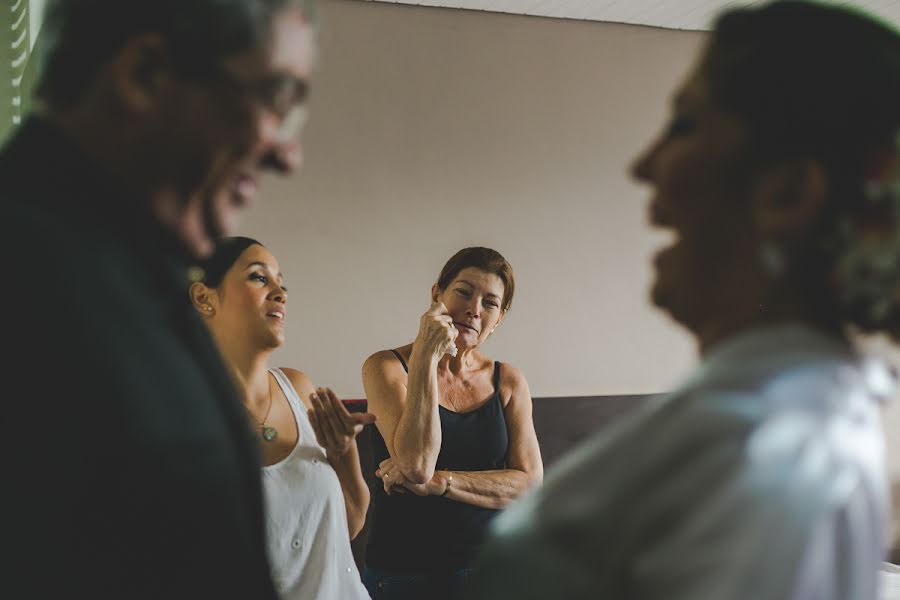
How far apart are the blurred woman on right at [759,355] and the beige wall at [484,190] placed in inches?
115

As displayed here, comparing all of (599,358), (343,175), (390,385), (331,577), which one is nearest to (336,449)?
(331,577)

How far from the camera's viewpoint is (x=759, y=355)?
0.73 metres

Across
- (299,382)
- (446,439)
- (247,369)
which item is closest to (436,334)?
(446,439)

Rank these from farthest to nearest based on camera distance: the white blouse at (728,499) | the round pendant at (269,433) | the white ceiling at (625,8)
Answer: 1. the white ceiling at (625,8)
2. the round pendant at (269,433)
3. the white blouse at (728,499)

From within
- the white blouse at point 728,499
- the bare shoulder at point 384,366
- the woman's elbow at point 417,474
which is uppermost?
the bare shoulder at point 384,366

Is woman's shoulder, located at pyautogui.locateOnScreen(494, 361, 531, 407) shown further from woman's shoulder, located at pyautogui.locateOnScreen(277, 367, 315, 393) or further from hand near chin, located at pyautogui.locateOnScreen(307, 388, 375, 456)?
hand near chin, located at pyautogui.locateOnScreen(307, 388, 375, 456)

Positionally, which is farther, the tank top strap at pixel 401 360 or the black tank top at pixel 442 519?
the tank top strap at pixel 401 360

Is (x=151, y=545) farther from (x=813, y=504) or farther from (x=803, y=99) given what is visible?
(x=803, y=99)

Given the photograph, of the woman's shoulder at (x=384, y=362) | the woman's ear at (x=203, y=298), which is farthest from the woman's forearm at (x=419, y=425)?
the woman's ear at (x=203, y=298)

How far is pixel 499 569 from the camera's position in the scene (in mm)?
714

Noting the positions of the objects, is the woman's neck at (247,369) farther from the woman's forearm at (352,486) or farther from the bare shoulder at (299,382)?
the woman's forearm at (352,486)

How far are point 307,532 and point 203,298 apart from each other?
0.63 metres

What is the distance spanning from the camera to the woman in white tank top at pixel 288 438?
75.2 inches

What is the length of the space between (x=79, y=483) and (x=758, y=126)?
23.1 inches
